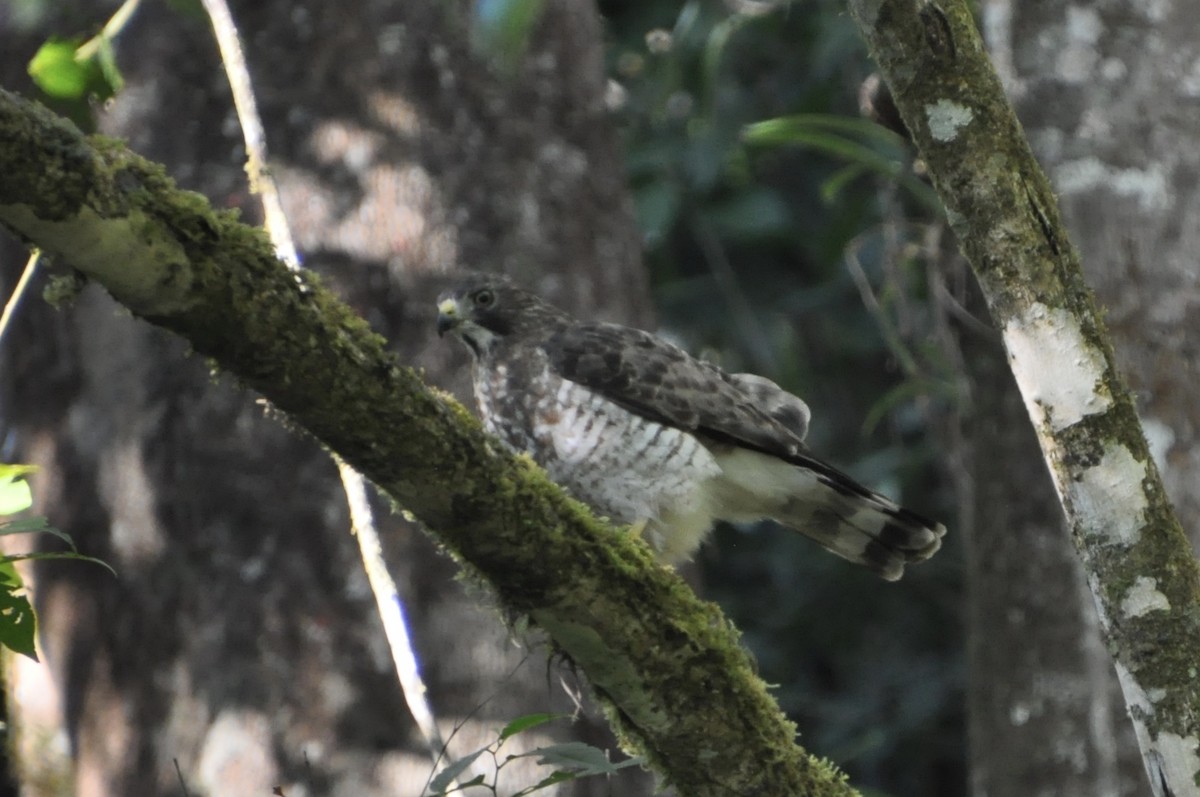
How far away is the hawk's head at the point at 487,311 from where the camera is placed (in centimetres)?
412

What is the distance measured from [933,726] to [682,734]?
5030 millimetres

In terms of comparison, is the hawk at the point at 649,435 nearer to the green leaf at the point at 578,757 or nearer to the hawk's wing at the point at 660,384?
the hawk's wing at the point at 660,384

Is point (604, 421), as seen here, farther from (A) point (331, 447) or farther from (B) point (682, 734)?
(A) point (331, 447)

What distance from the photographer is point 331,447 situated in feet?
7.11

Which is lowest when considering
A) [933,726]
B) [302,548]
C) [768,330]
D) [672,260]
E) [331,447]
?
[331,447]

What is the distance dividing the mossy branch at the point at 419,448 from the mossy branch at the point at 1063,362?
676mm

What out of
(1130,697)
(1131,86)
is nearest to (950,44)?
(1130,697)

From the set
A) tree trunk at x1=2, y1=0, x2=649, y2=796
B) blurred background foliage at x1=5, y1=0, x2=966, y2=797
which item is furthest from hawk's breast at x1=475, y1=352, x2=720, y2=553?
blurred background foliage at x1=5, y1=0, x2=966, y2=797

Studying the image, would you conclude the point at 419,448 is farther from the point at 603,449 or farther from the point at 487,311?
the point at 487,311

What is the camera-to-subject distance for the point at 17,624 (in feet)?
6.97

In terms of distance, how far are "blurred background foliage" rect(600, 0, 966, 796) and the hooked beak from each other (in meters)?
2.58

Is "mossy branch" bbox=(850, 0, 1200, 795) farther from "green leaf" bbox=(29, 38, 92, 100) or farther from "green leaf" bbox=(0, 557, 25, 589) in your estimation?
"green leaf" bbox=(29, 38, 92, 100)

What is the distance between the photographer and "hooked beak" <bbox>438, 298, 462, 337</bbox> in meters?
4.11

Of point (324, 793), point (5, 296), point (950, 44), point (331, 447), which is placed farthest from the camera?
point (5, 296)
